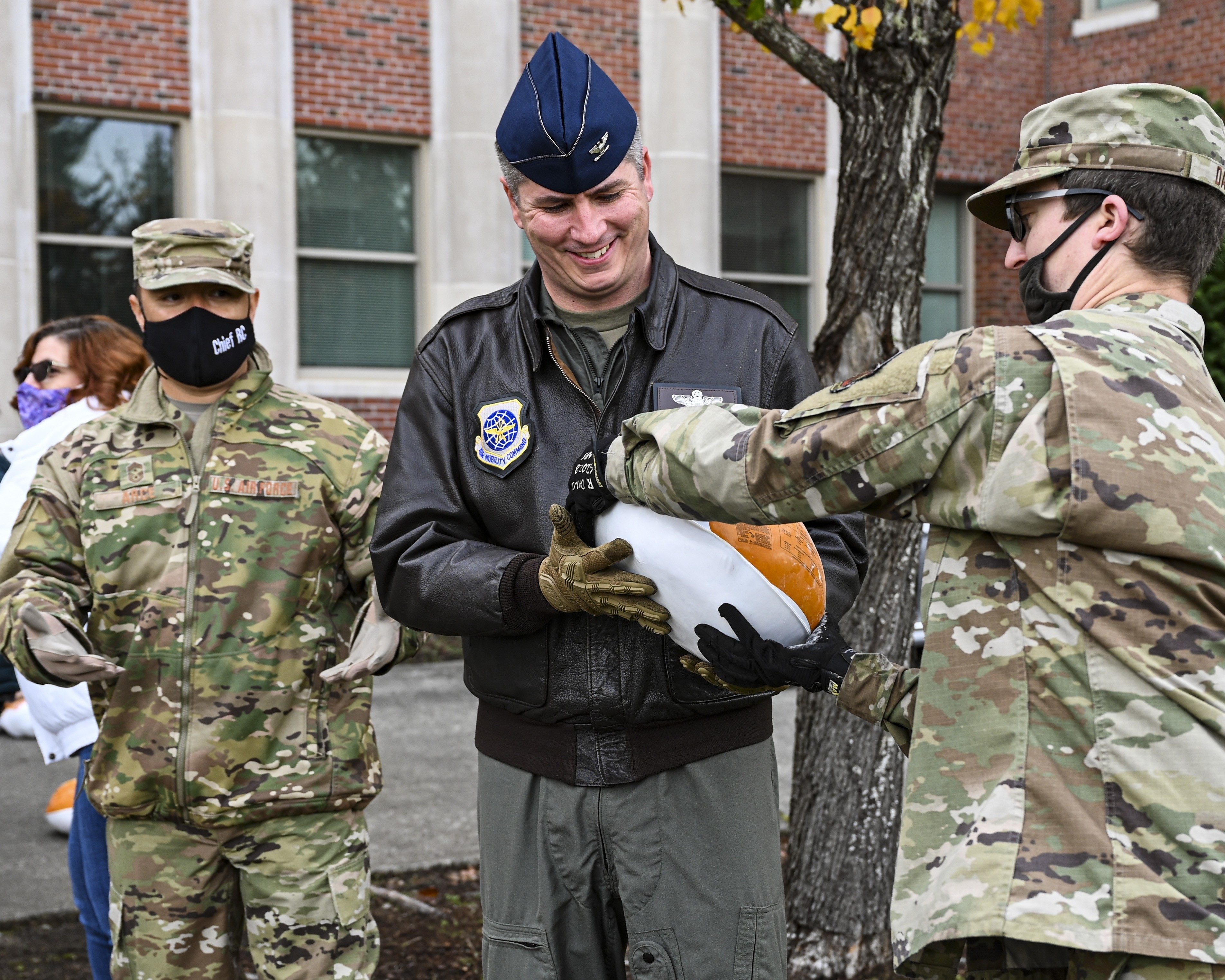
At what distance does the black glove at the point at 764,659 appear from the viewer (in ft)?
7.92

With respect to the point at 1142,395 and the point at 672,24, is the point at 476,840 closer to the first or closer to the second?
the point at 1142,395

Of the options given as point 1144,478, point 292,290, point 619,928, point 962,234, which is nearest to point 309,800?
Result: point 619,928

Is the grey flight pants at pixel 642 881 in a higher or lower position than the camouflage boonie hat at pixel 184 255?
lower

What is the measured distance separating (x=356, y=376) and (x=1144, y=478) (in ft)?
34.3

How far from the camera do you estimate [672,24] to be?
12414 millimetres

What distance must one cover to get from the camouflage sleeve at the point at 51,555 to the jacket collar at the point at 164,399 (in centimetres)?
24

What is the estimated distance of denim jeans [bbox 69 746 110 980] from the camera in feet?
12.6

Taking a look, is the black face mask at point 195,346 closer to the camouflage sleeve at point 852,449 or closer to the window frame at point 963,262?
the camouflage sleeve at point 852,449

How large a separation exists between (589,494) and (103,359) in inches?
110

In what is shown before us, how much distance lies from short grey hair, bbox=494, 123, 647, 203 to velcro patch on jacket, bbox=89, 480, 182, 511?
1.22 metres

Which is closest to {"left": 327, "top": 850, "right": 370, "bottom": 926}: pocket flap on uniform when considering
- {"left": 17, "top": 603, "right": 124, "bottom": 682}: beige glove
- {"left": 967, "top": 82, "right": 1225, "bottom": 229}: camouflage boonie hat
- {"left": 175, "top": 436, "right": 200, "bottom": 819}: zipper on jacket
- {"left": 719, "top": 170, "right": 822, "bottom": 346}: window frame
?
{"left": 175, "top": 436, "right": 200, "bottom": 819}: zipper on jacket

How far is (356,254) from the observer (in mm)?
11836

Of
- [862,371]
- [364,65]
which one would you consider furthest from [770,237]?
[862,371]

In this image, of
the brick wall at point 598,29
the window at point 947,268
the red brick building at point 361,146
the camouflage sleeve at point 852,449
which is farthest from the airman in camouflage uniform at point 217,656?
the window at point 947,268
